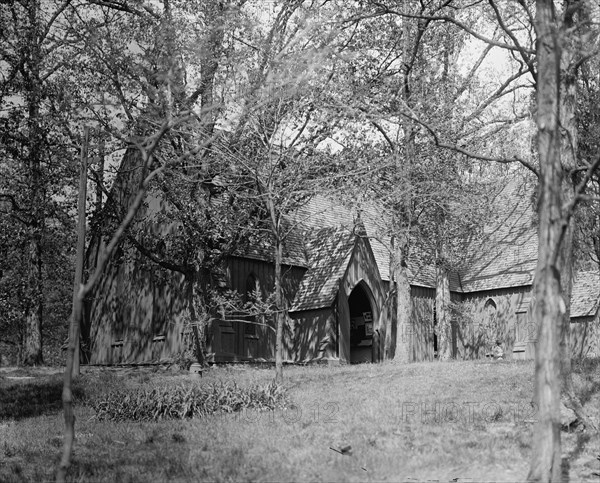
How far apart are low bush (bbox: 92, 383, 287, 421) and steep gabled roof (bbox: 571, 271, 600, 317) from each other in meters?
24.4

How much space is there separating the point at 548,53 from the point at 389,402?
847cm

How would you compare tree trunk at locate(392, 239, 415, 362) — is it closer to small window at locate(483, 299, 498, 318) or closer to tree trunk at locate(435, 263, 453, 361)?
tree trunk at locate(435, 263, 453, 361)

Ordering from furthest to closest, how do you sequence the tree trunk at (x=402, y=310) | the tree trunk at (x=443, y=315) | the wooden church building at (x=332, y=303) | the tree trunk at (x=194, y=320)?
1. the wooden church building at (x=332, y=303)
2. the tree trunk at (x=443, y=315)
3. the tree trunk at (x=402, y=310)
4. the tree trunk at (x=194, y=320)

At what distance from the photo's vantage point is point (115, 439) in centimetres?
1375

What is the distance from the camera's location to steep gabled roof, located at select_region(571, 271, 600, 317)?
36375 mm

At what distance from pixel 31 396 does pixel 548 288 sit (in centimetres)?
1547

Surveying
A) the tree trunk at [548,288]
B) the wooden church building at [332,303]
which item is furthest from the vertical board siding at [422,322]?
the tree trunk at [548,288]

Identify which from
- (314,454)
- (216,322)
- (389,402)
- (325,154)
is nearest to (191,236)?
(216,322)

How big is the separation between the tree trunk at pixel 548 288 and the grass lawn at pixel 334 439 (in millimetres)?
1292

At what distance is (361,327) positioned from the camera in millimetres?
37906

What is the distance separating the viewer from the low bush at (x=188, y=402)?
15492 millimetres

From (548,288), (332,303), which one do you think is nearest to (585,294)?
(332,303)

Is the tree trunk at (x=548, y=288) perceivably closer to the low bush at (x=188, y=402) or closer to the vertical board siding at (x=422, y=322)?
the low bush at (x=188, y=402)

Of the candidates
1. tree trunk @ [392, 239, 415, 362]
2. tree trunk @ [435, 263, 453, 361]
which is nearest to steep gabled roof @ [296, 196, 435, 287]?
tree trunk @ [435, 263, 453, 361]
